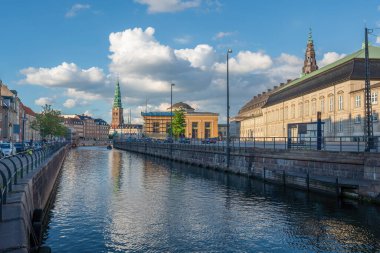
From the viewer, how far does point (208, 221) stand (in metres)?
17.7

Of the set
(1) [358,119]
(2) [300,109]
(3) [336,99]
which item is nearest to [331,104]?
(3) [336,99]

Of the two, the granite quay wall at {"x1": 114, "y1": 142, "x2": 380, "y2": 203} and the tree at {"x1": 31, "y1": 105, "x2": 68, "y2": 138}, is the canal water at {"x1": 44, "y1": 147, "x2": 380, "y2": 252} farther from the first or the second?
the tree at {"x1": 31, "y1": 105, "x2": 68, "y2": 138}

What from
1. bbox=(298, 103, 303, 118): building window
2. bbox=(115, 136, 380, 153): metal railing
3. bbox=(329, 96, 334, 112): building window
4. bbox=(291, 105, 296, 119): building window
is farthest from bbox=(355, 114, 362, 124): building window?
bbox=(291, 105, 296, 119): building window

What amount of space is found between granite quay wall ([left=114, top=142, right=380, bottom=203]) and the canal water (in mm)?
1033

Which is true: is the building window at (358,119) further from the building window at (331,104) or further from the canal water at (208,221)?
the canal water at (208,221)

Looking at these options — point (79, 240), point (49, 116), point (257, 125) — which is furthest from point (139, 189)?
point (257, 125)

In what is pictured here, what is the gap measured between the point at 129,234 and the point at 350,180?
49.0 ft

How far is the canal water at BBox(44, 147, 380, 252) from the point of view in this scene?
46.0 ft

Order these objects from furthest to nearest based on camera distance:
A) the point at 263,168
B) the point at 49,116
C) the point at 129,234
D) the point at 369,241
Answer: the point at 49,116 → the point at 263,168 → the point at 129,234 → the point at 369,241

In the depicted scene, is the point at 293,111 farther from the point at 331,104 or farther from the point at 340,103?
the point at 340,103

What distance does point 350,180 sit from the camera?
76.4ft

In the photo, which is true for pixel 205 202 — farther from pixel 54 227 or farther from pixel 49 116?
pixel 49 116

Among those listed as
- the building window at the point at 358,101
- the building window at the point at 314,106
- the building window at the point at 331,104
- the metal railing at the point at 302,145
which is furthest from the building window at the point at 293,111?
the metal railing at the point at 302,145

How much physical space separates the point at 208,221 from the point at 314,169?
→ 12.9 meters
